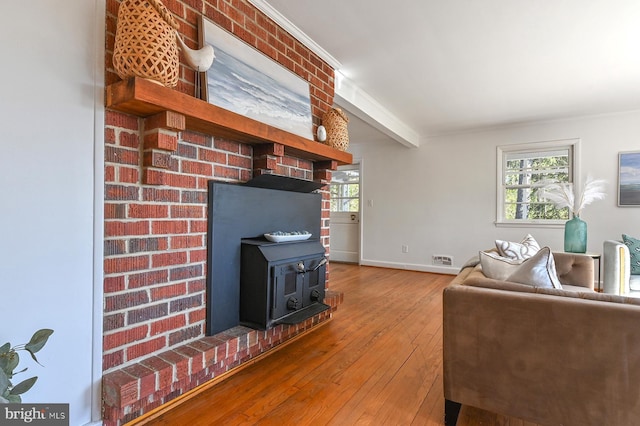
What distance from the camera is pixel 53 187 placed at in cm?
118

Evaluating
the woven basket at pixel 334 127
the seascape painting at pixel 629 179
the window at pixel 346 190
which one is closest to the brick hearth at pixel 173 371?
the woven basket at pixel 334 127

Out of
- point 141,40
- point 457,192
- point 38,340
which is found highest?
point 141,40

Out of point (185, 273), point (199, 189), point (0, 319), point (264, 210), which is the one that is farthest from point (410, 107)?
point (0, 319)

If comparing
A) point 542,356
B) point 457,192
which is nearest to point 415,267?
point 457,192

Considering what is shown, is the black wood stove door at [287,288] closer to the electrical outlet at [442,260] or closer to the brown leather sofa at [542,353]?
the brown leather sofa at [542,353]

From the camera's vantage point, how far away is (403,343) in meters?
2.34

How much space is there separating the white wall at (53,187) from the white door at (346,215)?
4782 millimetres

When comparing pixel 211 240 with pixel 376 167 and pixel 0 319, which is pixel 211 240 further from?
pixel 376 167

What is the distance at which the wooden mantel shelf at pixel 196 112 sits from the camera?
4.06ft

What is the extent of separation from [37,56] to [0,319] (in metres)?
0.91

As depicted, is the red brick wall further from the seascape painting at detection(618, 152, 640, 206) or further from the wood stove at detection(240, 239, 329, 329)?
the seascape painting at detection(618, 152, 640, 206)

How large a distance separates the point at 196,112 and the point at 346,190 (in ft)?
15.4
